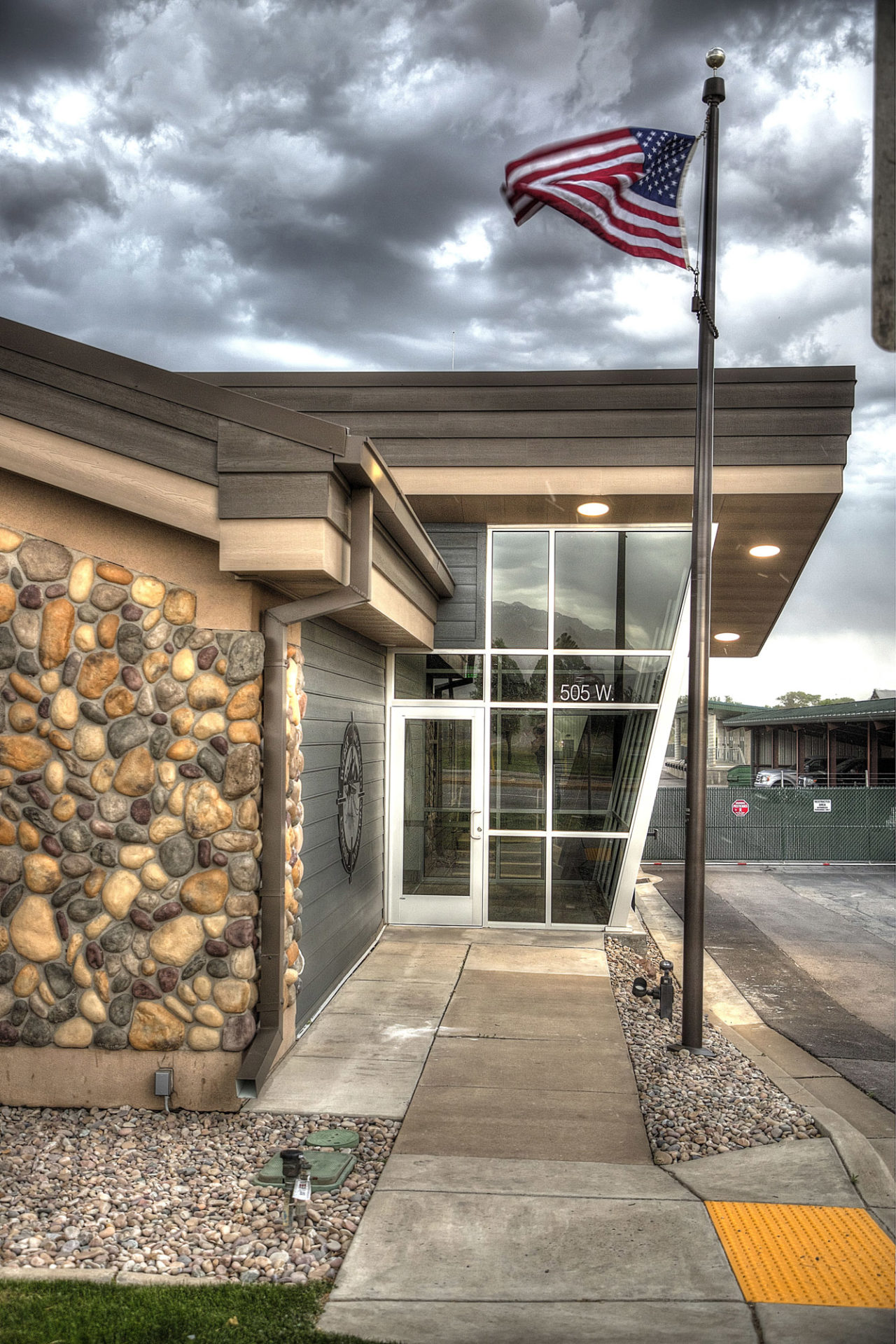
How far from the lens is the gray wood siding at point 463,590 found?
10.6 meters

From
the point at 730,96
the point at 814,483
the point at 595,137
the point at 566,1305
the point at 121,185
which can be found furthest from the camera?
the point at 121,185

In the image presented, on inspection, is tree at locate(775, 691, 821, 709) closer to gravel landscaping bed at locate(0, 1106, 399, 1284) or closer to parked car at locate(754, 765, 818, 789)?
parked car at locate(754, 765, 818, 789)

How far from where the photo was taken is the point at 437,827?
1068 centimetres

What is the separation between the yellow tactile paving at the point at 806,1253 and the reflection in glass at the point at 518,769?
6.29 m

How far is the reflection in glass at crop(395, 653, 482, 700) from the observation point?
10.7 metres

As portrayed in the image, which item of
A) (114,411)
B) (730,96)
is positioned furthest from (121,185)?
(114,411)

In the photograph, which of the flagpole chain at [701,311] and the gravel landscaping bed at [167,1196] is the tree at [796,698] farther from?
the gravel landscaping bed at [167,1196]

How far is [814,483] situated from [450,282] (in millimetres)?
35225

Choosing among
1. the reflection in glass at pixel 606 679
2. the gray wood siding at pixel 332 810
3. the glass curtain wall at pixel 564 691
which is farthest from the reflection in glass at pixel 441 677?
the reflection in glass at pixel 606 679

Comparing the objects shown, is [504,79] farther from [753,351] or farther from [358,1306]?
[753,351]

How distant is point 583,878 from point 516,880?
77 cm

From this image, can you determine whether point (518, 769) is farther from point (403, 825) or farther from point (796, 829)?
point (796, 829)

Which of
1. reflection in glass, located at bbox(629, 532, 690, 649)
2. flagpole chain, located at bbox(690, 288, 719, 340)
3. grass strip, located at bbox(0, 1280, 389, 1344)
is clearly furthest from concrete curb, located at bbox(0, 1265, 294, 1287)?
reflection in glass, located at bbox(629, 532, 690, 649)

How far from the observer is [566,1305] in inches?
138
